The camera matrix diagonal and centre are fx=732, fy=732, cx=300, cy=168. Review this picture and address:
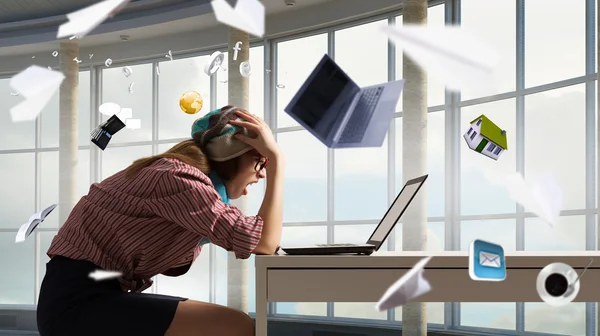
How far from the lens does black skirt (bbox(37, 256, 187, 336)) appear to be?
1505 mm

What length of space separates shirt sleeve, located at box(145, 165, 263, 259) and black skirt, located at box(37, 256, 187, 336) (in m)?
0.18

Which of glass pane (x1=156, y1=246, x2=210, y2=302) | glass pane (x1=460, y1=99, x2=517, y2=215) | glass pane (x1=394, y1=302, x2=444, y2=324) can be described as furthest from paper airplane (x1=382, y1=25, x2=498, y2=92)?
glass pane (x1=156, y1=246, x2=210, y2=302)

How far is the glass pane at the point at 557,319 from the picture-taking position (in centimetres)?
514

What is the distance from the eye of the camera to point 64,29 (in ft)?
2.86

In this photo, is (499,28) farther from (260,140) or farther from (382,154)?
(260,140)

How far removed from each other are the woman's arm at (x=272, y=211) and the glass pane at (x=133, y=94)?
675cm

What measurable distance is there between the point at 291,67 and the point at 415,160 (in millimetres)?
2127

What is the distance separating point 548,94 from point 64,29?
5018mm

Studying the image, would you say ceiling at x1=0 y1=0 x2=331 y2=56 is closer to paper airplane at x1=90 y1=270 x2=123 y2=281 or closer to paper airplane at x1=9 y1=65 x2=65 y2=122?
paper airplane at x1=90 y1=270 x2=123 y2=281

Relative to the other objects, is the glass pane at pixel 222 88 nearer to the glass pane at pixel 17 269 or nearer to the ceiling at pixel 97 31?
the ceiling at pixel 97 31

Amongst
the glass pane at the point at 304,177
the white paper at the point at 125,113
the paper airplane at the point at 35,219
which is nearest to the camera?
the paper airplane at the point at 35,219

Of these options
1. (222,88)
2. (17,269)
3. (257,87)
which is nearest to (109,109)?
(222,88)

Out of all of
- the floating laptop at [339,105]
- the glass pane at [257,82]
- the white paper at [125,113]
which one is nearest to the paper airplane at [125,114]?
the white paper at [125,113]

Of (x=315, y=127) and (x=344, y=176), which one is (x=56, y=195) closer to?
(x=344, y=176)
